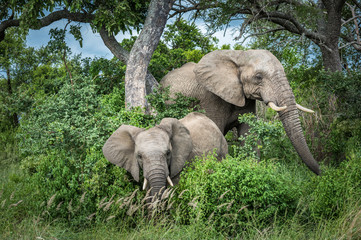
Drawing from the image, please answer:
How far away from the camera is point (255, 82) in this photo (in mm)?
8234

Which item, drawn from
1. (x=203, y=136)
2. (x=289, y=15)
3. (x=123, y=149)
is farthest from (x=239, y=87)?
(x=289, y=15)

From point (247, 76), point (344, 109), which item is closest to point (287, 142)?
point (344, 109)

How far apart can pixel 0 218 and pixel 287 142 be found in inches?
275

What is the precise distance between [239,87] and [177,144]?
2742 mm

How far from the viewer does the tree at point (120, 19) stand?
10.1 meters

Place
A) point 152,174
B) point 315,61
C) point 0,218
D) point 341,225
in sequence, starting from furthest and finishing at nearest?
point 315,61 → point 0,218 → point 152,174 → point 341,225

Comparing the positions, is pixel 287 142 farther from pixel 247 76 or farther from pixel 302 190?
pixel 302 190

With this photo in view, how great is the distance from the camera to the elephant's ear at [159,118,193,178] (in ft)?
20.6

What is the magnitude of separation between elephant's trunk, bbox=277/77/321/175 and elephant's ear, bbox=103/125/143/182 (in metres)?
3.17

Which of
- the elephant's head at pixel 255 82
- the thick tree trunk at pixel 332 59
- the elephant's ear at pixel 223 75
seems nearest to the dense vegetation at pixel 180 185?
the elephant's head at pixel 255 82

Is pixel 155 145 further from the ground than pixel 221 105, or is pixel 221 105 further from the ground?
pixel 221 105

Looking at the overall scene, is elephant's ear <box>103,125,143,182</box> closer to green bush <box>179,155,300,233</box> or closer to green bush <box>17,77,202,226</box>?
green bush <box>17,77,202,226</box>

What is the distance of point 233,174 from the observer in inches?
224

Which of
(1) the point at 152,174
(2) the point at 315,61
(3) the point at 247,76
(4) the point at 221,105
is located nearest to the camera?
(1) the point at 152,174
